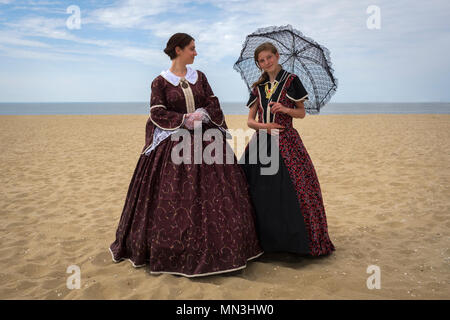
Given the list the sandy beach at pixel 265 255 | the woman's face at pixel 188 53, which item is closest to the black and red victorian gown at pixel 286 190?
the sandy beach at pixel 265 255

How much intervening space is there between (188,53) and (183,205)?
1252 millimetres

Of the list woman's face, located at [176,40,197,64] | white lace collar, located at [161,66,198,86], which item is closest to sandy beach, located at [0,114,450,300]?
white lace collar, located at [161,66,198,86]

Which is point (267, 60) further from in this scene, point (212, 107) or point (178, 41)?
point (178, 41)

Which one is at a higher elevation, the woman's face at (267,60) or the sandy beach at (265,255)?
the woman's face at (267,60)

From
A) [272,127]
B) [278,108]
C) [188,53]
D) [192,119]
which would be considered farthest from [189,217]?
[188,53]

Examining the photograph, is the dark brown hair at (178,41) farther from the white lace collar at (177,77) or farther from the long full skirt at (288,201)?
the long full skirt at (288,201)

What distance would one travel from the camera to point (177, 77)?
9.62ft

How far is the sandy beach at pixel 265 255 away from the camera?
8.47ft

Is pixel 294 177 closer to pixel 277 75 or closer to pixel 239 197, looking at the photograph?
pixel 239 197

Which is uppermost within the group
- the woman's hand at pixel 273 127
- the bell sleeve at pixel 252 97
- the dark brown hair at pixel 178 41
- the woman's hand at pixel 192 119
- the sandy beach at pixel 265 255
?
the dark brown hair at pixel 178 41

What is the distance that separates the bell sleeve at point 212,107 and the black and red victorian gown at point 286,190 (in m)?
0.36

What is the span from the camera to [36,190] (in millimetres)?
5812

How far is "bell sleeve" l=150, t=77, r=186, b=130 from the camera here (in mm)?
2820

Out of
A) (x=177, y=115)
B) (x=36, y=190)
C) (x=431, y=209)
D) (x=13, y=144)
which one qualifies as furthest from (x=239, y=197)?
(x=13, y=144)
